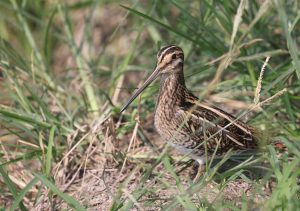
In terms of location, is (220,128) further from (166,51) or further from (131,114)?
(131,114)

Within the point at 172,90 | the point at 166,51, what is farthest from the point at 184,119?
the point at 166,51

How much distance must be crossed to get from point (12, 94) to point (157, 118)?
118 centimetres

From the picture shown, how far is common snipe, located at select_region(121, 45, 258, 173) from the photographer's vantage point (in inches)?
147

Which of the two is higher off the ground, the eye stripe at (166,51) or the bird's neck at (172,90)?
the eye stripe at (166,51)

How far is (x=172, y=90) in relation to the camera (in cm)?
387

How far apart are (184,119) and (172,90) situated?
0.21m

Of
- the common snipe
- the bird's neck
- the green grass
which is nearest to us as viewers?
the green grass

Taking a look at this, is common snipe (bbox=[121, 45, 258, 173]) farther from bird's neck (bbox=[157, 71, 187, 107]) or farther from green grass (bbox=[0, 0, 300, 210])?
green grass (bbox=[0, 0, 300, 210])

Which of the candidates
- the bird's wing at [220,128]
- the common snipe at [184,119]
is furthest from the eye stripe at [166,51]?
the bird's wing at [220,128]

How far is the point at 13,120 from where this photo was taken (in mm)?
4215

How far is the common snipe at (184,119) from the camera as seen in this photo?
12.3ft

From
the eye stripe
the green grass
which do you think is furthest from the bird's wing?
the eye stripe

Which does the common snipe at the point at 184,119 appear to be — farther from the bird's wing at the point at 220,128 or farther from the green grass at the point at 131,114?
the green grass at the point at 131,114

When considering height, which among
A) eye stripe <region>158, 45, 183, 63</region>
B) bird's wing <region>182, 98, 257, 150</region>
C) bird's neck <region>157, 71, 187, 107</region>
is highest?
eye stripe <region>158, 45, 183, 63</region>
